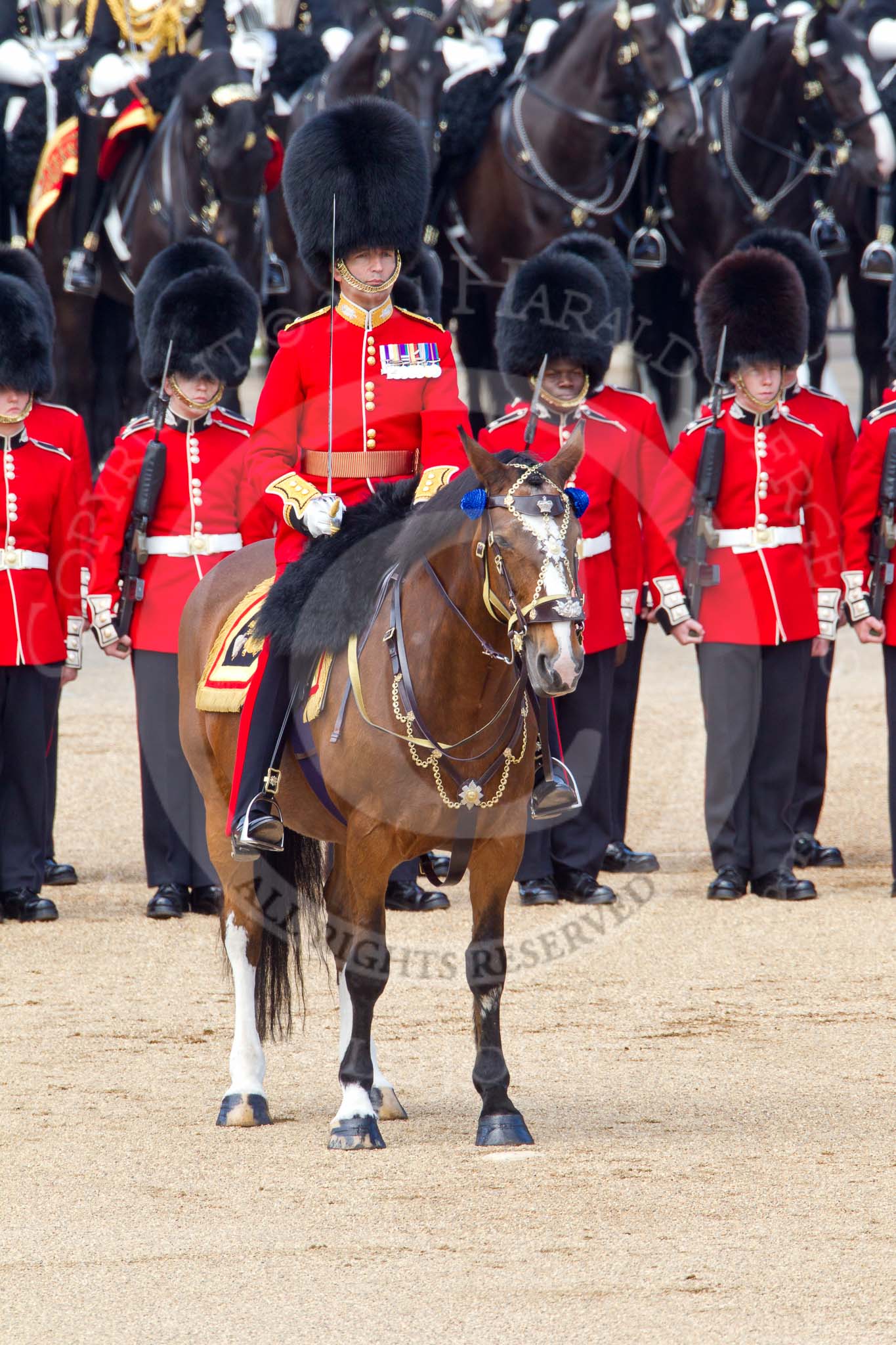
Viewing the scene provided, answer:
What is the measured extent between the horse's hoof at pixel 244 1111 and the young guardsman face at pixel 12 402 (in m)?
2.60

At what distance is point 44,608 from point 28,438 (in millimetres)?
481

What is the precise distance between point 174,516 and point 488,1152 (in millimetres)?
2689

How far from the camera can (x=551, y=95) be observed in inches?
379

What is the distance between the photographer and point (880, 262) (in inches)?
361

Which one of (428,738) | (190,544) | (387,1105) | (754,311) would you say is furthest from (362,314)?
(754,311)

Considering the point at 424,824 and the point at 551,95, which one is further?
the point at 551,95

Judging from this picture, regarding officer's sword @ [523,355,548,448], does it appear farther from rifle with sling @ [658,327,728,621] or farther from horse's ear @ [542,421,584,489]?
horse's ear @ [542,421,584,489]

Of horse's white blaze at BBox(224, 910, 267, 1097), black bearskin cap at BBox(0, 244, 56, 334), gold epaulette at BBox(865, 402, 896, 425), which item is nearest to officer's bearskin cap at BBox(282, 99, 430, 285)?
horse's white blaze at BBox(224, 910, 267, 1097)

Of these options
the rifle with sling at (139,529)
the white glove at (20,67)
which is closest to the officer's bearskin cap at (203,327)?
the rifle with sling at (139,529)

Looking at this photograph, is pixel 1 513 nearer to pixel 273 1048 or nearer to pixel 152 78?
pixel 273 1048

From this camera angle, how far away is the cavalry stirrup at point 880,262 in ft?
30.0

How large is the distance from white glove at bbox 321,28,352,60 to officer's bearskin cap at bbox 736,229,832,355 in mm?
3699

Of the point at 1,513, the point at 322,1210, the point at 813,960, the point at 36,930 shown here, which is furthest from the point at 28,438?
the point at 322,1210

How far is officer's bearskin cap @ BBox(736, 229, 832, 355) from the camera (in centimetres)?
772
